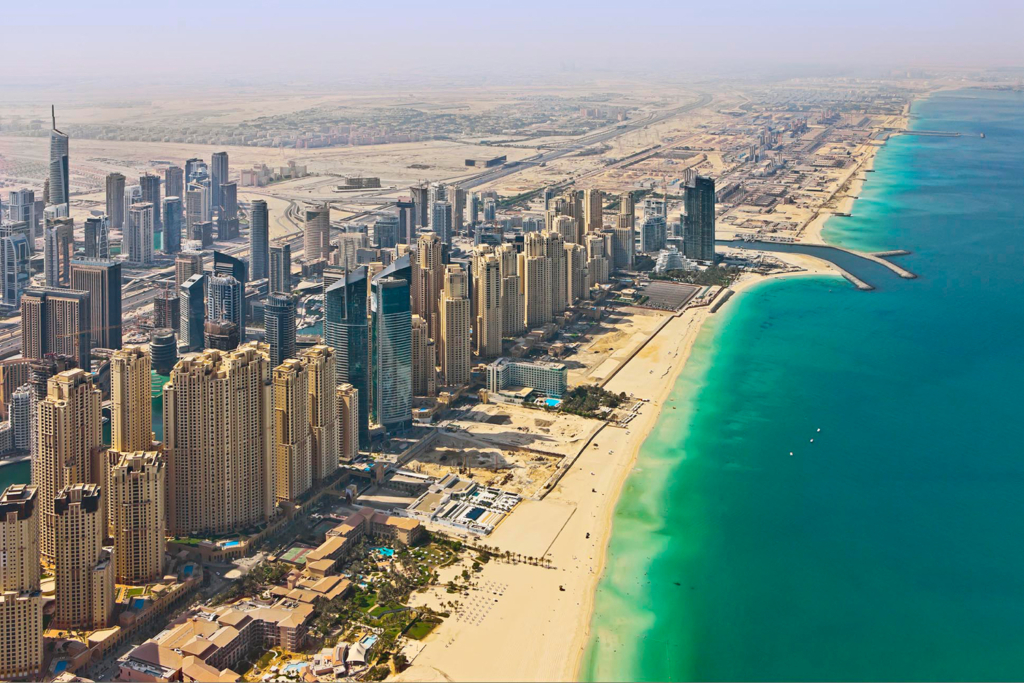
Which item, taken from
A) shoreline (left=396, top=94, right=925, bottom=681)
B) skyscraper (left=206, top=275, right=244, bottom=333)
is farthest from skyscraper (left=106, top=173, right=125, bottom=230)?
shoreline (left=396, top=94, right=925, bottom=681)

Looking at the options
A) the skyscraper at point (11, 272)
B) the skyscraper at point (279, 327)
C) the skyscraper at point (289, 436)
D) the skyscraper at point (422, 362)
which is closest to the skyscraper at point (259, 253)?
the skyscraper at point (11, 272)

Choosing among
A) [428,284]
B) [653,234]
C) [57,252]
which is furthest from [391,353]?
[653,234]

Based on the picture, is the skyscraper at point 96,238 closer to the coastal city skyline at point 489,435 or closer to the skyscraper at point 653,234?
the coastal city skyline at point 489,435

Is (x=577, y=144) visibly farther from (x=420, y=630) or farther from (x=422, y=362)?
(x=420, y=630)

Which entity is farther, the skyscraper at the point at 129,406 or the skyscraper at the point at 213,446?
the skyscraper at the point at 129,406

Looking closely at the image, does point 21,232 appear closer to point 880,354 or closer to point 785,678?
→ point 880,354

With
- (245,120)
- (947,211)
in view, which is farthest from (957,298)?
(245,120)
